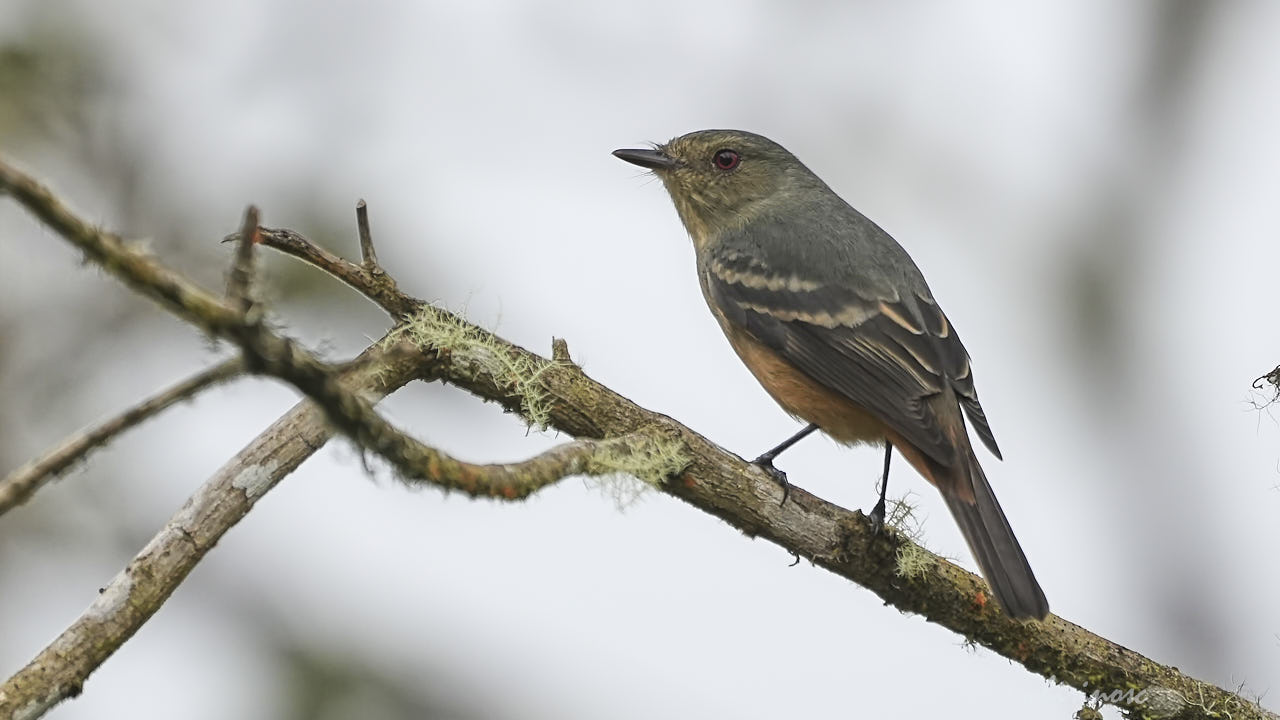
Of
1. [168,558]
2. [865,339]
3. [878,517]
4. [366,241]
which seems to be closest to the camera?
[168,558]

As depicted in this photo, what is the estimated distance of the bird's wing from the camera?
573cm

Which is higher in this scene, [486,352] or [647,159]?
[647,159]

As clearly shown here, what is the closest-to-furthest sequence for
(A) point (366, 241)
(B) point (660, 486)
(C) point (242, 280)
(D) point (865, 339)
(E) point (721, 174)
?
(C) point (242, 280) → (A) point (366, 241) → (B) point (660, 486) → (D) point (865, 339) → (E) point (721, 174)

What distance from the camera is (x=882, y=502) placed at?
5176 millimetres

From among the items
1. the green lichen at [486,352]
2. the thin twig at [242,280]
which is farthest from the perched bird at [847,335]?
the thin twig at [242,280]

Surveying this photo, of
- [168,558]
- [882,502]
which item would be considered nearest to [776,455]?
[882,502]

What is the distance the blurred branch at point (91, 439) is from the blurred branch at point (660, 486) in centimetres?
37

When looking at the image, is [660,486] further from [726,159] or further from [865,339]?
[726,159]

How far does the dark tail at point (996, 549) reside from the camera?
4.73 m

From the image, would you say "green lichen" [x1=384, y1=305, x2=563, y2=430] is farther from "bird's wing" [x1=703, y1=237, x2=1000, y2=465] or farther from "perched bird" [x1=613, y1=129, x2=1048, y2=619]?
"bird's wing" [x1=703, y1=237, x2=1000, y2=465]

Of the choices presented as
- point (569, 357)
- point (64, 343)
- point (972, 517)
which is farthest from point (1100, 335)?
point (64, 343)

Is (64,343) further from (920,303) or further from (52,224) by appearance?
(52,224)

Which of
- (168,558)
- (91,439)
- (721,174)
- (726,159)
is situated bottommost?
(168,558)

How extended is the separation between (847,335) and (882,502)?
1.17m
